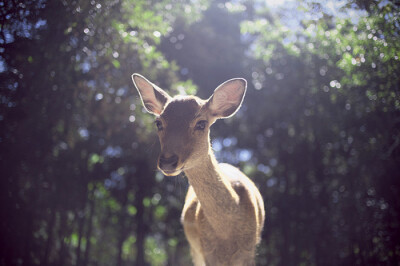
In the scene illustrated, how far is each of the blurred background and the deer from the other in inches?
40.9

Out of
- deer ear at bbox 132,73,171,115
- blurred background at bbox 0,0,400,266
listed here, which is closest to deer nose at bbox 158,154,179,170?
deer ear at bbox 132,73,171,115

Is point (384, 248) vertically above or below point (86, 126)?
below

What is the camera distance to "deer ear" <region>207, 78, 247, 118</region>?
439 centimetres

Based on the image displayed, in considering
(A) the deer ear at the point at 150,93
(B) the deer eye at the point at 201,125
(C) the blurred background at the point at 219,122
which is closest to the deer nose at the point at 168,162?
(B) the deer eye at the point at 201,125

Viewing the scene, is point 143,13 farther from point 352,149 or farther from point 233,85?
point 352,149

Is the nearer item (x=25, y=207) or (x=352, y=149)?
(x=25, y=207)

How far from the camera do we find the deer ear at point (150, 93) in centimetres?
475

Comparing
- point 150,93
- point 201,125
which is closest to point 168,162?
point 201,125

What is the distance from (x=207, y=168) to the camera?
435 centimetres

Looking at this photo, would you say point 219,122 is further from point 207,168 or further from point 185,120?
point 185,120

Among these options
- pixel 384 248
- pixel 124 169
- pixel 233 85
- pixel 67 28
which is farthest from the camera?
pixel 124 169

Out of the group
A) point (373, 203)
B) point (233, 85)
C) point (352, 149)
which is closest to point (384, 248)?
point (373, 203)

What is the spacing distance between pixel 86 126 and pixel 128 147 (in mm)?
1527

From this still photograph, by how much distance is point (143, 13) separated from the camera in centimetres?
729
